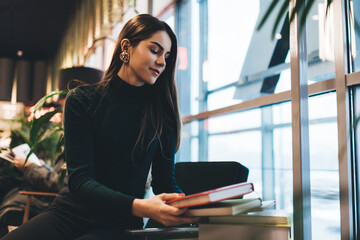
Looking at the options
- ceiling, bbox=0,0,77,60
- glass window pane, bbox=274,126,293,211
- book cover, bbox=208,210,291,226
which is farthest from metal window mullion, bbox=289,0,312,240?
ceiling, bbox=0,0,77,60

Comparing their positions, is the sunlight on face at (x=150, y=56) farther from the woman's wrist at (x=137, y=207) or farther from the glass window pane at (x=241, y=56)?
the glass window pane at (x=241, y=56)

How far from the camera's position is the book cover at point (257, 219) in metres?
0.82

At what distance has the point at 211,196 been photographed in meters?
0.68

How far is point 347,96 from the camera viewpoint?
1.31m

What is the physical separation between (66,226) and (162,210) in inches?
17.4

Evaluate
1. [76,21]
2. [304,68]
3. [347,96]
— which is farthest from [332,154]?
[76,21]

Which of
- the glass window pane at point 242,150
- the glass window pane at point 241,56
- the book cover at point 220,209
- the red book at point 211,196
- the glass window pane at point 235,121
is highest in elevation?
the glass window pane at point 241,56

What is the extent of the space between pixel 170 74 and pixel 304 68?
0.58m

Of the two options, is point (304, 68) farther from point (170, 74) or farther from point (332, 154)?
point (170, 74)

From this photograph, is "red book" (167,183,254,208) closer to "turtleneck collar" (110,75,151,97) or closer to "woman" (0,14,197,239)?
"woman" (0,14,197,239)

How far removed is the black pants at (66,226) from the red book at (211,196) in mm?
380

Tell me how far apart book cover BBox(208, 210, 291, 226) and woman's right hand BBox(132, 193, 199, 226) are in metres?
0.07

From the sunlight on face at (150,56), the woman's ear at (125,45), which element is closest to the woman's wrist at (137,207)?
the sunlight on face at (150,56)

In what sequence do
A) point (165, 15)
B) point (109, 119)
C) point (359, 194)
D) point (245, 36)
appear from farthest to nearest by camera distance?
point (165, 15) < point (245, 36) < point (359, 194) < point (109, 119)
